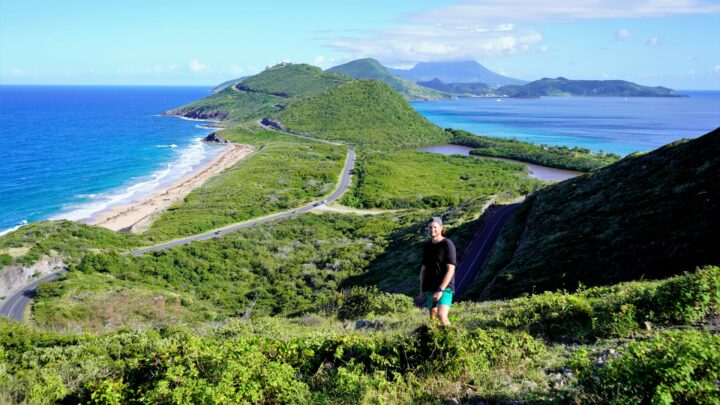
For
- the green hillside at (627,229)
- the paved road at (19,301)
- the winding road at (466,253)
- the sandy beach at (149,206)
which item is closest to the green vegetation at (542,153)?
the winding road at (466,253)

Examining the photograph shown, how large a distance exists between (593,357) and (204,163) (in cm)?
11047

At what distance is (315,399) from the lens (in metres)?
6.63

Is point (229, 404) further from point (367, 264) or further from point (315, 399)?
point (367, 264)

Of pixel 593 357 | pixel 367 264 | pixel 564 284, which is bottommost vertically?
pixel 367 264

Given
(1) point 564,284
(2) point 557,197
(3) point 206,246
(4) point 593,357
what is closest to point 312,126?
(3) point 206,246

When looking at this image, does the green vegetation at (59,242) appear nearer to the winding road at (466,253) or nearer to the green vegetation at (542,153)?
the winding road at (466,253)

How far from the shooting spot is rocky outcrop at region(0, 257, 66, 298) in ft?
113

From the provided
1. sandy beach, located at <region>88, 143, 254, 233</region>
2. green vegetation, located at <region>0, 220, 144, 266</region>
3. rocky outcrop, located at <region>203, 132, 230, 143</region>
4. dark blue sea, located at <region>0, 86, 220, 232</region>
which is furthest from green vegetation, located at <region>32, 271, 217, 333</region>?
rocky outcrop, located at <region>203, 132, 230, 143</region>

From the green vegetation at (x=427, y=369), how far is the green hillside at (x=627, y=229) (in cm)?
658

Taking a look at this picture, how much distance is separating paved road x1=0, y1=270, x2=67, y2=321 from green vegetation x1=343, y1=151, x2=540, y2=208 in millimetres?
46970

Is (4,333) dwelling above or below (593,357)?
below

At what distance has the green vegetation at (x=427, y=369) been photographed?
5.35 metres

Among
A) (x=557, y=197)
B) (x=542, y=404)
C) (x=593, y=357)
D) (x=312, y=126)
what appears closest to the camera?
(x=542, y=404)

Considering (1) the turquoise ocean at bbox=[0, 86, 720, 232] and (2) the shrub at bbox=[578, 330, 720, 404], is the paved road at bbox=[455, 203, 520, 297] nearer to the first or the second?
(2) the shrub at bbox=[578, 330, 720, 404]
